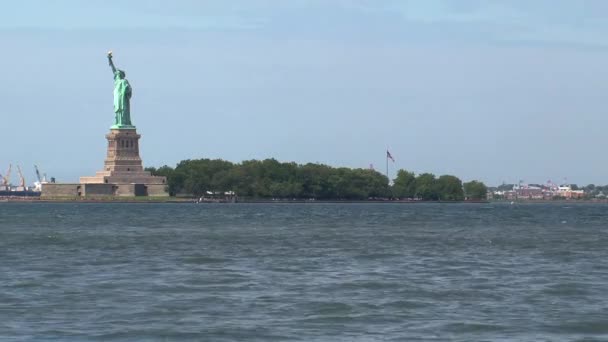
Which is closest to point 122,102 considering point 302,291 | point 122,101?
point 122,101

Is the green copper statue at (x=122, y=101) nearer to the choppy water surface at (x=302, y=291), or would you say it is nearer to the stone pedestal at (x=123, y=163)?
the stone pedestal at (x=123, y=163)

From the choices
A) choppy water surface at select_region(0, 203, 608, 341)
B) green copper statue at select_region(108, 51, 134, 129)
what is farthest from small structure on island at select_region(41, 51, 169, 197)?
choppy water surface at select_region(0, 203, 608, 341)

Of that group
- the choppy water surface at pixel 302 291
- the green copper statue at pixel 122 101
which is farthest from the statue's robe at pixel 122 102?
the choppy water surface at pixel 302 291

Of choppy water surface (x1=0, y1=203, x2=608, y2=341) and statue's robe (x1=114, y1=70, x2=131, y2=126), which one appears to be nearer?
choppy water surface (x1=0, y1=203, x2=608, y2=341)

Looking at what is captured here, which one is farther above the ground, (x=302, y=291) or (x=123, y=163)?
(x=123, y=163)

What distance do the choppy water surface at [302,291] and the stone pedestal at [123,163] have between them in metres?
108

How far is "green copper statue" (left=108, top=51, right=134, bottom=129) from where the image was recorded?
17050cm

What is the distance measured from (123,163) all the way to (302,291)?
137 m

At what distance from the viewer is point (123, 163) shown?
170375mm

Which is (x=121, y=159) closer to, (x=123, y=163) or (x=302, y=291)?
(x=123, y=163)

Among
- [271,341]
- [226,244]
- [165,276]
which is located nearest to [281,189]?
[226,244]

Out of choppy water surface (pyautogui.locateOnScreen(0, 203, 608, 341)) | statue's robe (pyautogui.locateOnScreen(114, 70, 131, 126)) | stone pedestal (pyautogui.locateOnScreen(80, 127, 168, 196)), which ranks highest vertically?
statue's robe (pyautogui.locateOnScreen(114, 70, 131, 126))

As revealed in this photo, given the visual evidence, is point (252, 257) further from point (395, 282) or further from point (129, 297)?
point (129, 297)

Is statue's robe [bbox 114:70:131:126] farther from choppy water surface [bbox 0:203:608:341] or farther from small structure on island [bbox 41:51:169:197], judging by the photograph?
choppy water surface [bbox 0:203:608:341]
